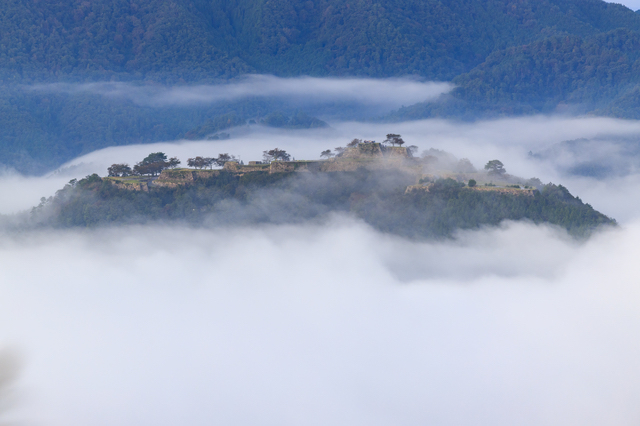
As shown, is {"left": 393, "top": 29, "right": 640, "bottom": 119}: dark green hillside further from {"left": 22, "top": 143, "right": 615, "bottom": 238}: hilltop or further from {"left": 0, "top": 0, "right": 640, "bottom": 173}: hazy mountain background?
{"left": 22, "top": 143, "right": 615, "bottom": 238}: hilltop

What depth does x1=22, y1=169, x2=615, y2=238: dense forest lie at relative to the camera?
64.8 meters

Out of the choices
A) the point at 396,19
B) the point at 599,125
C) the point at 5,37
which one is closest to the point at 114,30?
the point at 5,37

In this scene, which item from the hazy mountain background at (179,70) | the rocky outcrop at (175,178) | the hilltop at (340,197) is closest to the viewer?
the hilltop at (340,197)

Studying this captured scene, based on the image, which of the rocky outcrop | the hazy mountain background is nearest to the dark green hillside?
the hazy mountain background

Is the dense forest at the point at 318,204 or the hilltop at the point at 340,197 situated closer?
the dense forest at the point at 318,204

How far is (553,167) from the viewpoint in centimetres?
13175

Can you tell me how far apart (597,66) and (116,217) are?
5628 inches

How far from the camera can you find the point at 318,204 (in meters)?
72.1

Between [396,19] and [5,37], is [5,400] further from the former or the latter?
[396,19]

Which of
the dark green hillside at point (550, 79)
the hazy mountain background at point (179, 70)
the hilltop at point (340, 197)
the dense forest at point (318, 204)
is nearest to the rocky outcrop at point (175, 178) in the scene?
the hilltop at point (340, 197)

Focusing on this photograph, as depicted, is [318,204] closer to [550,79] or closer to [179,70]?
[179,70]

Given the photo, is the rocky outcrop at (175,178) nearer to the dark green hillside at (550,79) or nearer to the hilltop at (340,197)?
the hilltop at (340,197)

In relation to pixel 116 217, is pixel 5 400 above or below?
below

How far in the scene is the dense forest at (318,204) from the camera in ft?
213
